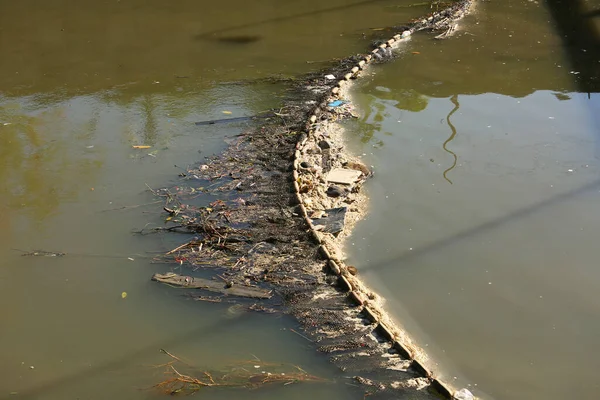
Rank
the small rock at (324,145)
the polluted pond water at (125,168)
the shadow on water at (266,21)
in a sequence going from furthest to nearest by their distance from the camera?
the shadow on water at (266,21) < the small rock at (324,145) < the polluted pond water at (125,168)

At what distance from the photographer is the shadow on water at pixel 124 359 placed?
4.54 m

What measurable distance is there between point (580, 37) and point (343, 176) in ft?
18.5

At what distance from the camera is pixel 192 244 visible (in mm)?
5832

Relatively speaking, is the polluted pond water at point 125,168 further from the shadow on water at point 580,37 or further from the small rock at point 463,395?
the shadow on water at point 580,37

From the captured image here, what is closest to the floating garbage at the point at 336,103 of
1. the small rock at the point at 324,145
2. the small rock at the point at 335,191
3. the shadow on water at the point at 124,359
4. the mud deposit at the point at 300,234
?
the mud deposit at the point at 300,234

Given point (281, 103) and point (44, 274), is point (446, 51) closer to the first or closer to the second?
point (281, 103)

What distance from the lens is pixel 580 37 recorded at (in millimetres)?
10094

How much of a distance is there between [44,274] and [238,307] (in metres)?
1.85

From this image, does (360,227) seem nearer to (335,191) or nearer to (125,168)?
(335,191)

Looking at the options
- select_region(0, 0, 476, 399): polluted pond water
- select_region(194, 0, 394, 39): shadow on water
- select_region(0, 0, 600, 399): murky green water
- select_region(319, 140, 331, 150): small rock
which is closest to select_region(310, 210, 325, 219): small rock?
select_region(0, 0, 600, 399): murky green water

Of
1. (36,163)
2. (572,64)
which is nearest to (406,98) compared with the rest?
(572,64)

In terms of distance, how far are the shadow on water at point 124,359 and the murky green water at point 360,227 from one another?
14 millimetres

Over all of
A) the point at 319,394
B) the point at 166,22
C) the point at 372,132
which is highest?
the point at 166,22

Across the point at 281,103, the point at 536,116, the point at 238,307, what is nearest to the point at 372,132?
the point at 281,103
